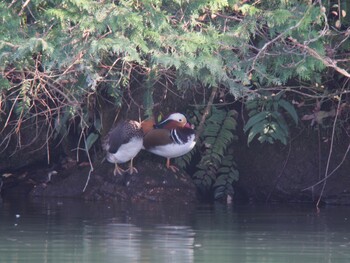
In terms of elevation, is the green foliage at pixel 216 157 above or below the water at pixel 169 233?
above

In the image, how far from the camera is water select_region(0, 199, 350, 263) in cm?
661

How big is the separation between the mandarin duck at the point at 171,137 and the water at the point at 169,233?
0.65 m

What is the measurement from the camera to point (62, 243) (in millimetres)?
7148

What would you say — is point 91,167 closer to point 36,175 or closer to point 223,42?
point 36,175

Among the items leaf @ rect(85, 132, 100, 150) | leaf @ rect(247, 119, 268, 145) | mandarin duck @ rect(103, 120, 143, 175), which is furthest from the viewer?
leaf @ rect(85, 132, 100, 150)

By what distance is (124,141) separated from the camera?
10.1m

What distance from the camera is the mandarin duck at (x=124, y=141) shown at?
10.1 metres

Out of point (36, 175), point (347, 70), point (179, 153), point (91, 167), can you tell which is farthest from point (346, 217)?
point (36, 175)

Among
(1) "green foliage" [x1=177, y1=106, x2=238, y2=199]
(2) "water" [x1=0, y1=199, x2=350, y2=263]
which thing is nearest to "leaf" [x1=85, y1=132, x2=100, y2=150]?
(2) "water" [x1=0, y1=199, x2=350, y2=263]

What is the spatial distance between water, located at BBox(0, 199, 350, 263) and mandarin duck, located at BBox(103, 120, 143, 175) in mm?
575

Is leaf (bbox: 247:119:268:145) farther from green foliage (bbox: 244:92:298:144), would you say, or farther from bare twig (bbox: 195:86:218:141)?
bare twig (bbox: 195:86:218:141)

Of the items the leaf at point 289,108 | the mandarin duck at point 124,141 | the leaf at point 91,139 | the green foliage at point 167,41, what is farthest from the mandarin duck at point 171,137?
the leaf at point 289,108

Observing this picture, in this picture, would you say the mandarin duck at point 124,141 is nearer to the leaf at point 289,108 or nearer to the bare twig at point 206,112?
the bare twig at point 206,112

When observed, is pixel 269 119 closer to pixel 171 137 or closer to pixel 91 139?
pixel 171 137
